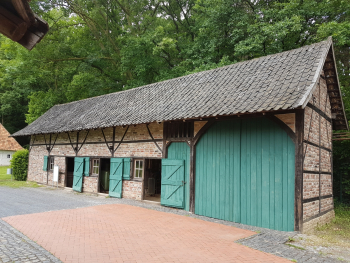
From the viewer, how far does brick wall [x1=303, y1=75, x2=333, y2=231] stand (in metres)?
7.27

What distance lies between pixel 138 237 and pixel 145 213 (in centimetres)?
255

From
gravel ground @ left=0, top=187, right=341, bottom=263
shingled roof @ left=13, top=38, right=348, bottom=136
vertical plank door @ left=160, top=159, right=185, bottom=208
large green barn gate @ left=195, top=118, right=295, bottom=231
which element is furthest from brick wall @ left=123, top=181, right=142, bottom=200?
large green barn gate @ left=195, top=118, right=295, bottom=231

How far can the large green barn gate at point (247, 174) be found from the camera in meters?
7.09

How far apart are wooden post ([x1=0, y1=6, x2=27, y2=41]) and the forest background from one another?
13.2 m

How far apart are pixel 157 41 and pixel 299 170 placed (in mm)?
15920

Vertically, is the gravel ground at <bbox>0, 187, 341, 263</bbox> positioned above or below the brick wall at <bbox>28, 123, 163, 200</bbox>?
below

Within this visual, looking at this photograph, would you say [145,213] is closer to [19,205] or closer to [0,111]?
[19,205]

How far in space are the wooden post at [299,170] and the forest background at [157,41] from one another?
23.2ft

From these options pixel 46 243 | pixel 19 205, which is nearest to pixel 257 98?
pixel 46 243

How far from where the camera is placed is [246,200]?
25.3 feet

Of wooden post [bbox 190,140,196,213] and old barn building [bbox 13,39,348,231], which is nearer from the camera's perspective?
old barn building [bbox 13,39,348,231]

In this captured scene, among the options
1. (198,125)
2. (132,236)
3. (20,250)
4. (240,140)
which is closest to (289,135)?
(240,140)

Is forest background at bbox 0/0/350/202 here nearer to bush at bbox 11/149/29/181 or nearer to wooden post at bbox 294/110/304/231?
bush at bbox 11/149/29/181

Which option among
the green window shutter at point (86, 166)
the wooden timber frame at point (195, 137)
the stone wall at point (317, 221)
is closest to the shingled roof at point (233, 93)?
the wooden timber frame at point (195, 137)
